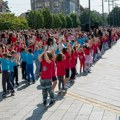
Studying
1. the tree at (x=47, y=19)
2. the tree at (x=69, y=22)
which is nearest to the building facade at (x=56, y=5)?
the tree at (x=69, y=22)

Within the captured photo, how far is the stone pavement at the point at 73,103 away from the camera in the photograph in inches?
450

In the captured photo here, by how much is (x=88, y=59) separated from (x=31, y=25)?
54376 mm

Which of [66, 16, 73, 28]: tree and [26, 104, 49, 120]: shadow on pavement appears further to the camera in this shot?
[66, 16, 73, 28]: tree

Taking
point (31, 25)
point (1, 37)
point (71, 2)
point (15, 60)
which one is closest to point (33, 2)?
point (71, 2)

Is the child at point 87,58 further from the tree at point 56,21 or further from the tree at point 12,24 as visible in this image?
the tree at point 56,21

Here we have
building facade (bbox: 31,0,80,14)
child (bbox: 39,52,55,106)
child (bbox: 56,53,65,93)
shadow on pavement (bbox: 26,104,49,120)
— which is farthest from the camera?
building facade (bbox: 31,0,80,14)

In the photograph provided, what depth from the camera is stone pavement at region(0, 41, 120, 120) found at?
11.4m

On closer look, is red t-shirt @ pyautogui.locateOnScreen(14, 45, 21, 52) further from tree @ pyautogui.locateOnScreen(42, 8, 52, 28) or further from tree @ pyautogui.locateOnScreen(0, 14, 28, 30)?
tree @ pyautogui.locateOnScreen(42, 8, 52, 28)

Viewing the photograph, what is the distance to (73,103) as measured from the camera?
12.9 m

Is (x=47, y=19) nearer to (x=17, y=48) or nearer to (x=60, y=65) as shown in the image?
(x=17, y=48)

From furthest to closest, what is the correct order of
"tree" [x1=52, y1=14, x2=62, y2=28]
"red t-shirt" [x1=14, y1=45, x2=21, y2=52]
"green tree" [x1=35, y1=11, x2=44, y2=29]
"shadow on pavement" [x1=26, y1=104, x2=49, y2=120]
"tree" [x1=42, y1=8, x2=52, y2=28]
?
"tree" [x1=52, y1=14, x2=62, y2=28] → "tree" [x1=42, y1=8, x2=52, y2=28] → "green tree" [x1=35, y1=11, x2=44, y2=29] → "red t-shirt" [x1=14, y1=45, x2=21, y2=52] → "shadow on pavement" [x1=26, y1=104, x2=49, y2=120]

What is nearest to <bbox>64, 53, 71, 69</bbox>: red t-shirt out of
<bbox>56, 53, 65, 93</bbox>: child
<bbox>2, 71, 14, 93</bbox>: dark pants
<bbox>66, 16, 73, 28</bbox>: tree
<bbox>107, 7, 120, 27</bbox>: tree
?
<bbox>56, 53, 65, 93</bbox>: child

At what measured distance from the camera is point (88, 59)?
20.6 m

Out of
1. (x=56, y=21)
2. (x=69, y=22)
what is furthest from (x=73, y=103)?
(x=69, y=22)
